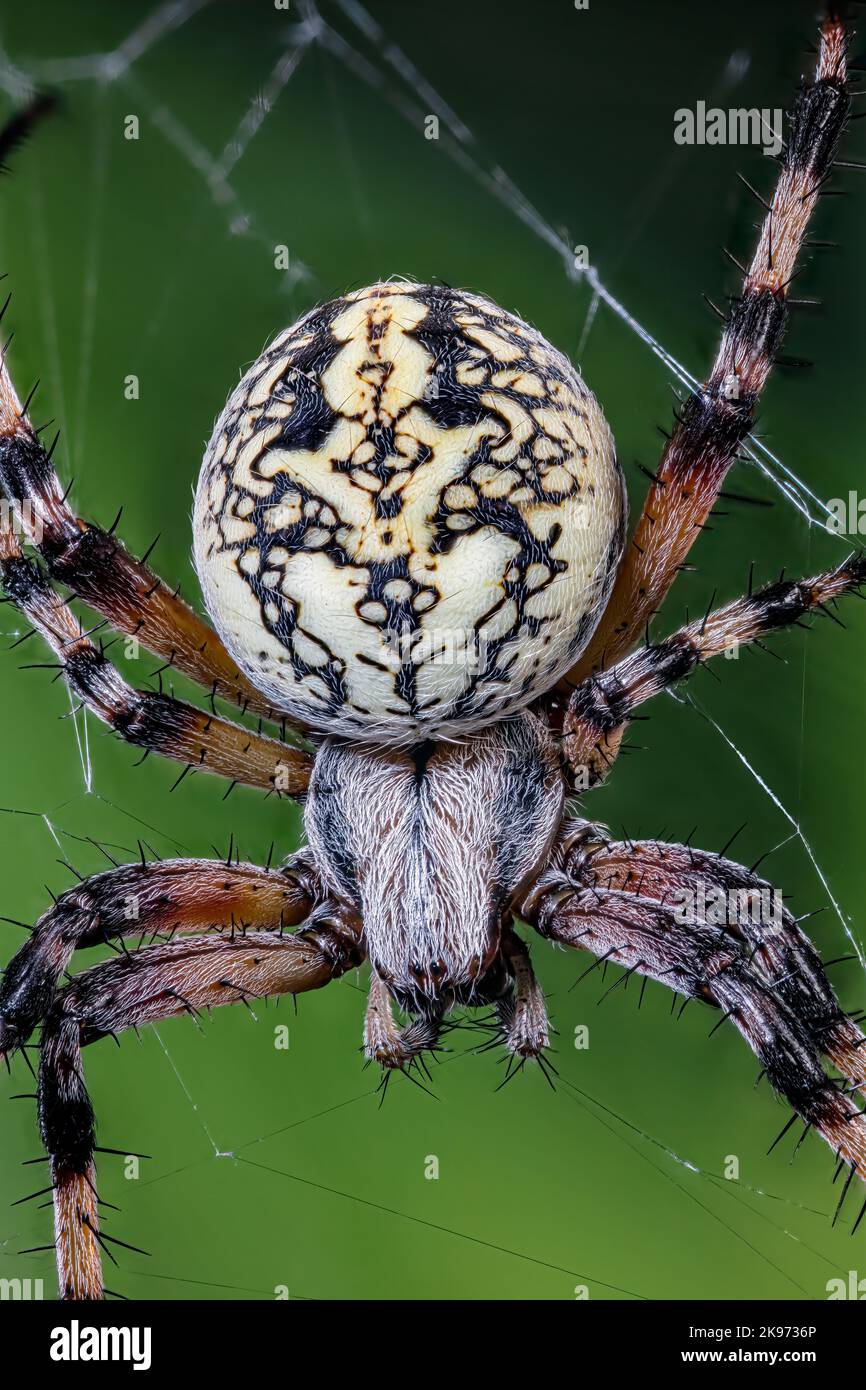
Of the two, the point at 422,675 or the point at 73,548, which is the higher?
the point at 73,548

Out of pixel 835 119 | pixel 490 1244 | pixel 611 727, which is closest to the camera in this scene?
pixel 835 119

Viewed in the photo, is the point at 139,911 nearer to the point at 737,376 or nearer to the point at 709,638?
the point at 709,638

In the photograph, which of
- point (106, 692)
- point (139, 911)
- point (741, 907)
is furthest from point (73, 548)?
point (741, 907)

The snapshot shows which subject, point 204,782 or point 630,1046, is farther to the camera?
point 630,1046

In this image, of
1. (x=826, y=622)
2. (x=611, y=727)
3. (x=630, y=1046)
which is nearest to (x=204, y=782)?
(x=611, y=727)

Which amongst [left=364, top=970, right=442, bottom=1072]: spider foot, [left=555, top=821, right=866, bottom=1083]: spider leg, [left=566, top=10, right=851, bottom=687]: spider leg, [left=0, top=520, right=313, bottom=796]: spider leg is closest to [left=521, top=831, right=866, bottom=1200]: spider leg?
[left=555, top=821, right=866, bottom=1083]: spider leg

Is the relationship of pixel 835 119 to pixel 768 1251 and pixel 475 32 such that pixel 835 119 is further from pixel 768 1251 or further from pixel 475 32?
pixel 768 1251

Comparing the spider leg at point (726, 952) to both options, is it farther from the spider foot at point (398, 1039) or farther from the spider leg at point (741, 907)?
the spider foot at point (398, 1039)
